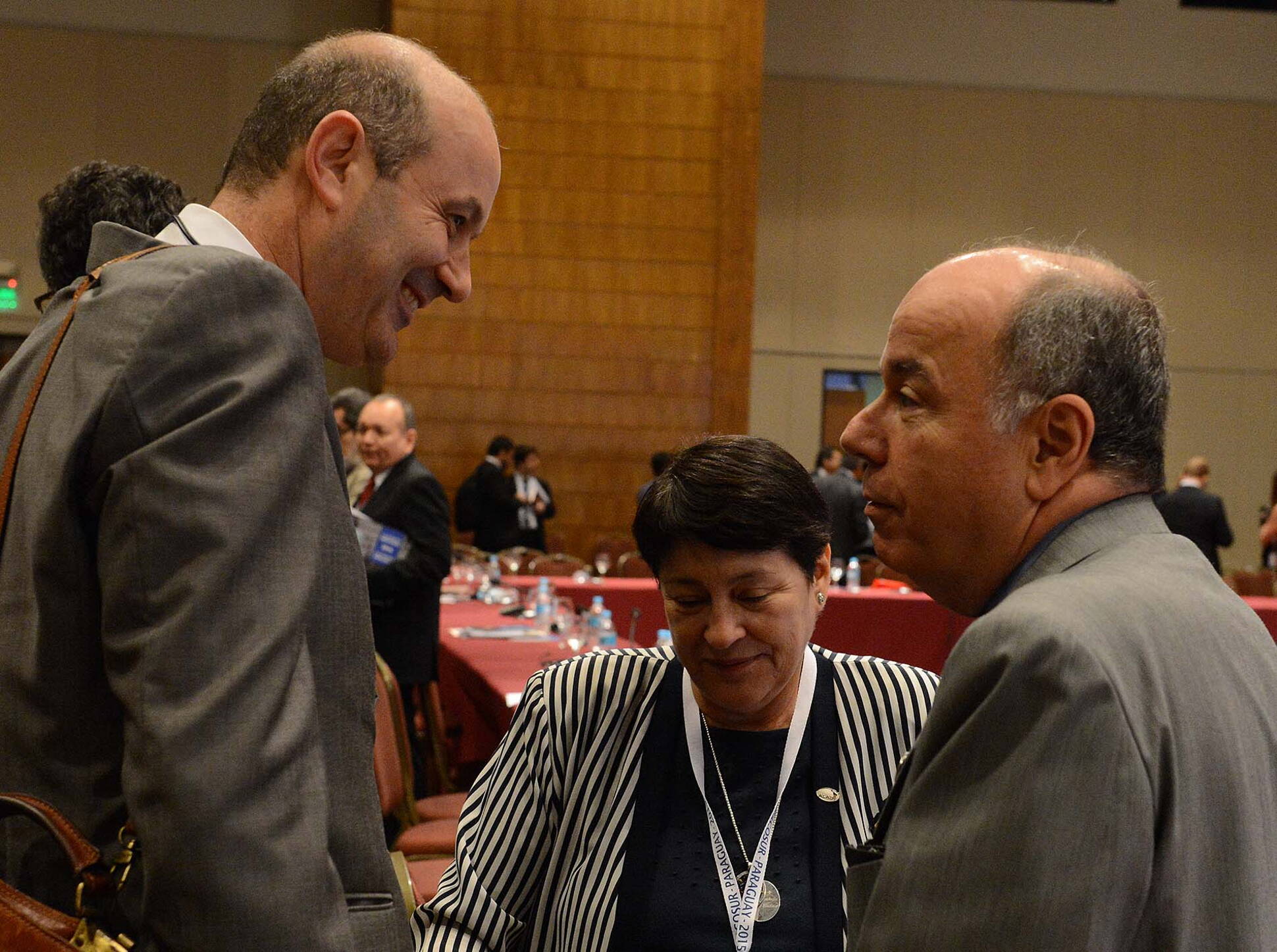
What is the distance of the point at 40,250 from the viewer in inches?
101

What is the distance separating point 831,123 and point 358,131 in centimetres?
1364

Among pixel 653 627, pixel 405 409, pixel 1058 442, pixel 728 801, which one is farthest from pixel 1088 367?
pixel 653 627

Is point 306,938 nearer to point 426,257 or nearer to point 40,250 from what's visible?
point 426,257

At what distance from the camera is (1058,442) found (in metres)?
1.16

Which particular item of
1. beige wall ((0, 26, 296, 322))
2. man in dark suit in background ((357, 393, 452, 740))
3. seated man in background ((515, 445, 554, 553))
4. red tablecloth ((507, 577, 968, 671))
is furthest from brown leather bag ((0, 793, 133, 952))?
beige wall ((0, 26, 296, 322))

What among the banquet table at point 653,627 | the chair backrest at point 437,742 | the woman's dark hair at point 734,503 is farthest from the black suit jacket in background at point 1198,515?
the woman's dark hair at point 734,503

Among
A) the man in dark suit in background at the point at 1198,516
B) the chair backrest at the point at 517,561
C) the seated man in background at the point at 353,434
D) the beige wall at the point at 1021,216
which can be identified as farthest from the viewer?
the beige wall at the point at 1021,216

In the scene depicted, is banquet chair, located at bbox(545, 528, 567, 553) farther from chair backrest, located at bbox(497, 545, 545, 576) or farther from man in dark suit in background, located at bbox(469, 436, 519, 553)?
chair backrest, located at bbox(497, 545, 545, 576)

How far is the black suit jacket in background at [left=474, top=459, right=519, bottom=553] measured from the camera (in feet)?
35.8

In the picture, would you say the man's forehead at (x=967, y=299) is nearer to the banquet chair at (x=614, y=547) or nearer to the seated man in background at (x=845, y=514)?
the seated man in background at (x=845, y=514)

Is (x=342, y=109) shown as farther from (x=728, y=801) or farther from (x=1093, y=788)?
(x=728, y=801)

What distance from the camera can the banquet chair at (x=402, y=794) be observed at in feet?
10.6

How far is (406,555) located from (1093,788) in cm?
438

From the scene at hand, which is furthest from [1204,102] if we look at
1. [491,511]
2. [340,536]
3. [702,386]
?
[340,536]
